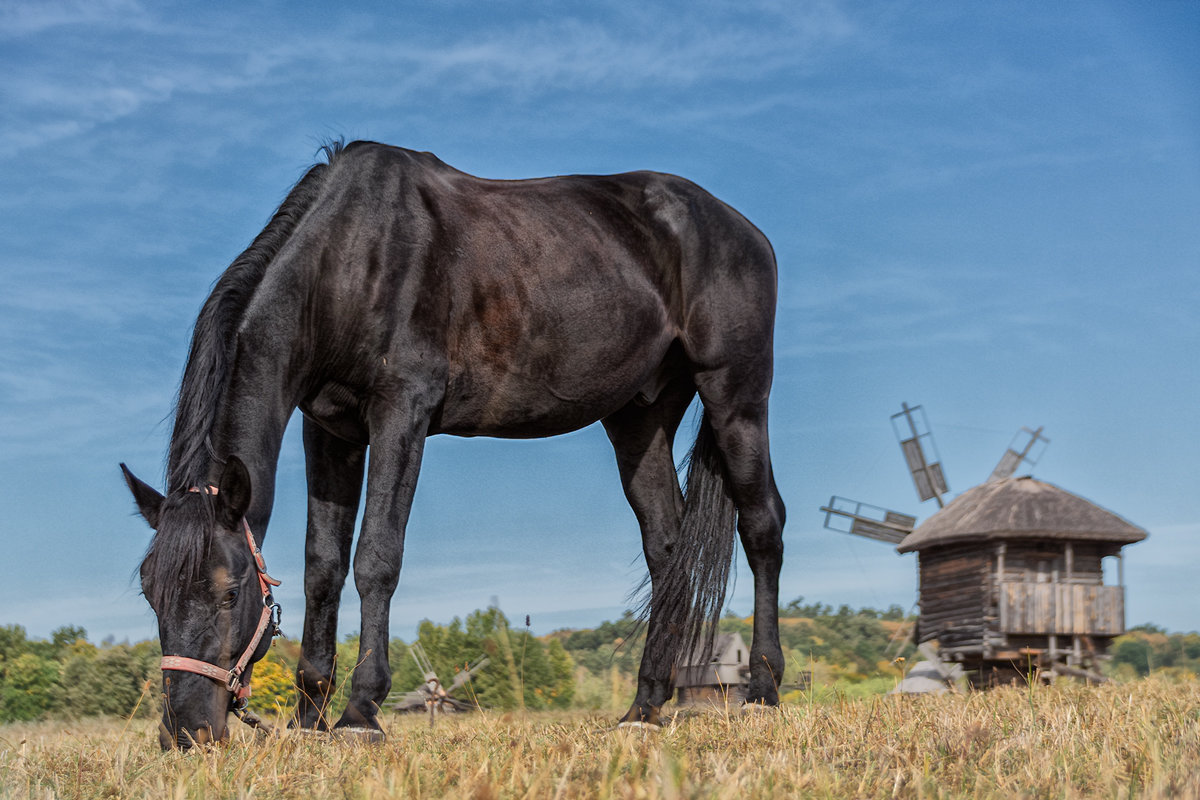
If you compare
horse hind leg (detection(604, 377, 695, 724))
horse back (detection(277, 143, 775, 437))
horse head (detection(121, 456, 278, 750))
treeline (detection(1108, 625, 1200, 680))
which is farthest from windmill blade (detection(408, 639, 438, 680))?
treeline (detection(1108, 625, 1200, 680))

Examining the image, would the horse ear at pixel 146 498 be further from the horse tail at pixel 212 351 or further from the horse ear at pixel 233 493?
the horse ear at pixel 233 493

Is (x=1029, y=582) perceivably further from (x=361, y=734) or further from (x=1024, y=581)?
(x=361, y=734)

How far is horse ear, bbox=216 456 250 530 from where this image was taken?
3.37 m

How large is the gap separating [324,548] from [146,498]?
0.98m

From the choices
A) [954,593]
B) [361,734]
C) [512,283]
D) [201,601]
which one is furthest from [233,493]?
[954,593]

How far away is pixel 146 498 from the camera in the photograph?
3.56m

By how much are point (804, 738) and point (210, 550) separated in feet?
6.47

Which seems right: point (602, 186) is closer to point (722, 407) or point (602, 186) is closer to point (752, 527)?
point (722, 407)

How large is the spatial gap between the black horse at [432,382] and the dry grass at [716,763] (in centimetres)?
52

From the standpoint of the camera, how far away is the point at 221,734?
11.4 feet

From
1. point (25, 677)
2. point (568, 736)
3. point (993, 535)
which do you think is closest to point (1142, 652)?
point (993, 535)

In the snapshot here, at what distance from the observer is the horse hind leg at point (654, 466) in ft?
18.0

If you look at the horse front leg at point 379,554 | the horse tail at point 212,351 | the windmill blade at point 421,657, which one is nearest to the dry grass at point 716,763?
the horse front leg at point 379,554

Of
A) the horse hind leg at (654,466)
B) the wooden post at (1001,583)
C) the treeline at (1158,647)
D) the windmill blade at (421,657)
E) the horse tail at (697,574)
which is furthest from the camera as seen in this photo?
the treeline at (1158,647)
